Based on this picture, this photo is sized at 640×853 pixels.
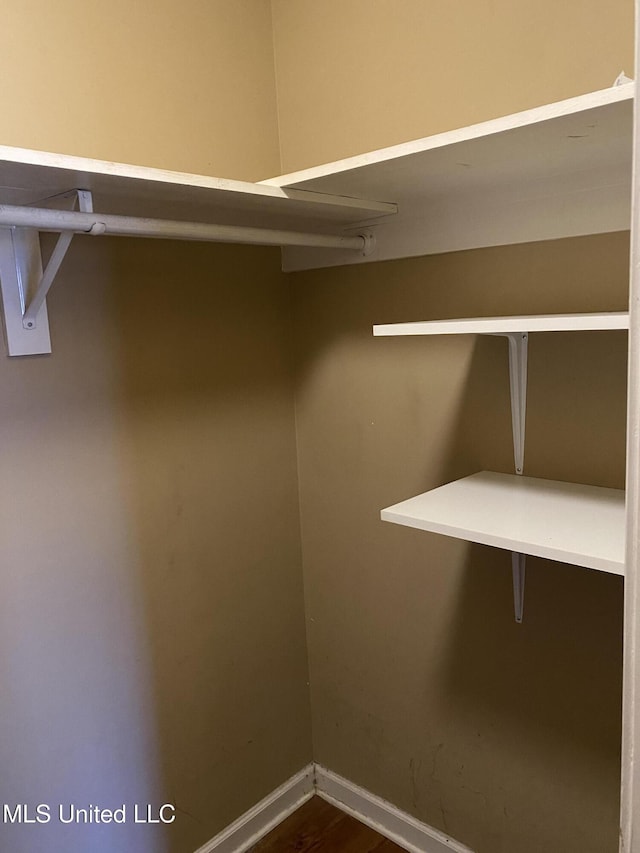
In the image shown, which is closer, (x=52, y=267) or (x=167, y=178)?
(x=167, y=178)

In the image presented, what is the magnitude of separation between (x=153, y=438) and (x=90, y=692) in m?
0.53

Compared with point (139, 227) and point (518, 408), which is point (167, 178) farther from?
point (518, 408)

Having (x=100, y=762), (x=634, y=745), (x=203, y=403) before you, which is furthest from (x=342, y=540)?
(x=634, y=745)

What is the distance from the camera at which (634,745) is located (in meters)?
0.50

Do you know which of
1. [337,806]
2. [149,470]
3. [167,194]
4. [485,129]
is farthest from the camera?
[337,806]

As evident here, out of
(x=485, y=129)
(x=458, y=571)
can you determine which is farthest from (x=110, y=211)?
(x=458, y=571)

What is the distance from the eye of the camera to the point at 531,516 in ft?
3.44

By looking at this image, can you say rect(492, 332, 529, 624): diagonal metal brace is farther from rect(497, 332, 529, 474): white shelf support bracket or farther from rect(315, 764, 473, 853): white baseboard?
rect(315, 764, 473, 853): white baseboard

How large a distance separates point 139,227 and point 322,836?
1.53 m

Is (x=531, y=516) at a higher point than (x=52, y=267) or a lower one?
lower

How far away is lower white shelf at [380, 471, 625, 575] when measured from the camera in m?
0.90

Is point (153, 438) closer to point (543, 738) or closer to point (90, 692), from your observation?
point (90, 692)

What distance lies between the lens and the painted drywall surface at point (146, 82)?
1.14m

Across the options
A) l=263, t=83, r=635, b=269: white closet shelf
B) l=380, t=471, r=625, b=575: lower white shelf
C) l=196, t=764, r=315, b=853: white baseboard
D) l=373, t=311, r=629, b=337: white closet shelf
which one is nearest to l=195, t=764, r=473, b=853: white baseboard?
l=196, t=764, r=315, b=853: white baseboard
